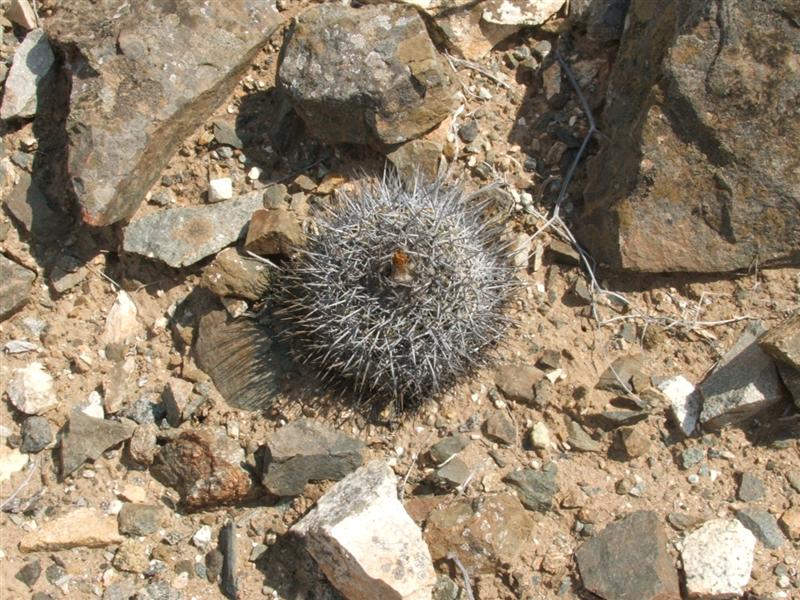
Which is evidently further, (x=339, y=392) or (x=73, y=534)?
(x=339, y=392)

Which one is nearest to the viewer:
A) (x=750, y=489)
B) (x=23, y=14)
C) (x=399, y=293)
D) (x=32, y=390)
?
(x=399, y=293)

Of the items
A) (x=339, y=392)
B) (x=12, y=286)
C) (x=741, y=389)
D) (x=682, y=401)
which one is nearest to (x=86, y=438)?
(x=12, y=286)

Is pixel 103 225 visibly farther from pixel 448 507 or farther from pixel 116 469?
pixel 448 507

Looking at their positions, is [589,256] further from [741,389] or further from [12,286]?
[12,286]

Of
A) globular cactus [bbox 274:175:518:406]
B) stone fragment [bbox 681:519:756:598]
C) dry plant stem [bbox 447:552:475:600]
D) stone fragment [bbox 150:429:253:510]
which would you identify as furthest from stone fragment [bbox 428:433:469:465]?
stone fragment [bbox 681:519:756:598]

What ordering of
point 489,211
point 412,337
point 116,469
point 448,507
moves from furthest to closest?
1. point 489,211
2. point 116,469
3. point 448,507
4. point 412,337

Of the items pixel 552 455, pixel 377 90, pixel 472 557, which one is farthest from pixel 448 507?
pixel 377 90
